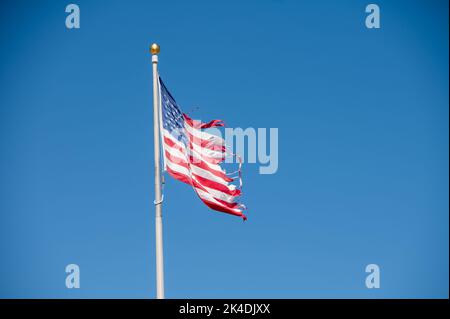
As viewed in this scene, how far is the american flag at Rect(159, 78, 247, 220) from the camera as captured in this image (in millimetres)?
23453

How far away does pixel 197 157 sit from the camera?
2400cm

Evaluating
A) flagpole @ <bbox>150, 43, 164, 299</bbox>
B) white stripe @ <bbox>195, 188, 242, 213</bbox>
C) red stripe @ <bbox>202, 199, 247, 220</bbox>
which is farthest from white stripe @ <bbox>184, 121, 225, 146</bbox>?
red stripe @ <bbox>202, 199, 247, 220</bbox>

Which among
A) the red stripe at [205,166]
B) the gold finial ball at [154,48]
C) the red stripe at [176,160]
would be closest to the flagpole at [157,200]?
the red stripe at [176,160]

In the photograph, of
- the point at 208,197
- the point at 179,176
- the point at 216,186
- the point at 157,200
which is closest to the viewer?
the point at 157,200

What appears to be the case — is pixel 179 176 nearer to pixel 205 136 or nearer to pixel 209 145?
pixel 209 145

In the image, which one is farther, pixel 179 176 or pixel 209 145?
pixel 209 145

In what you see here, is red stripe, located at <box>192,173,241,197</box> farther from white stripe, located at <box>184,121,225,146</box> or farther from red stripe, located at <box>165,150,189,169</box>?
white stripe, located at <box>184,121,225,146</box>

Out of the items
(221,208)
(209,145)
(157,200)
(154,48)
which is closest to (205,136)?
(209,145)

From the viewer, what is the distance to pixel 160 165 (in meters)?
23.4

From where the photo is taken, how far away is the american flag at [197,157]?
23453 mm

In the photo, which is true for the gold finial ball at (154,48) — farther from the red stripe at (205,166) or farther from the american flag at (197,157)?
the red stripe at (205,166)

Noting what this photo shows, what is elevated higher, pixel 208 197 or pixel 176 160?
pixel 176 160

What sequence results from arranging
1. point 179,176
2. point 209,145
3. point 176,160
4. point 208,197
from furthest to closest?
point 209,145
point 208,197
point 176,160
point 179,176
